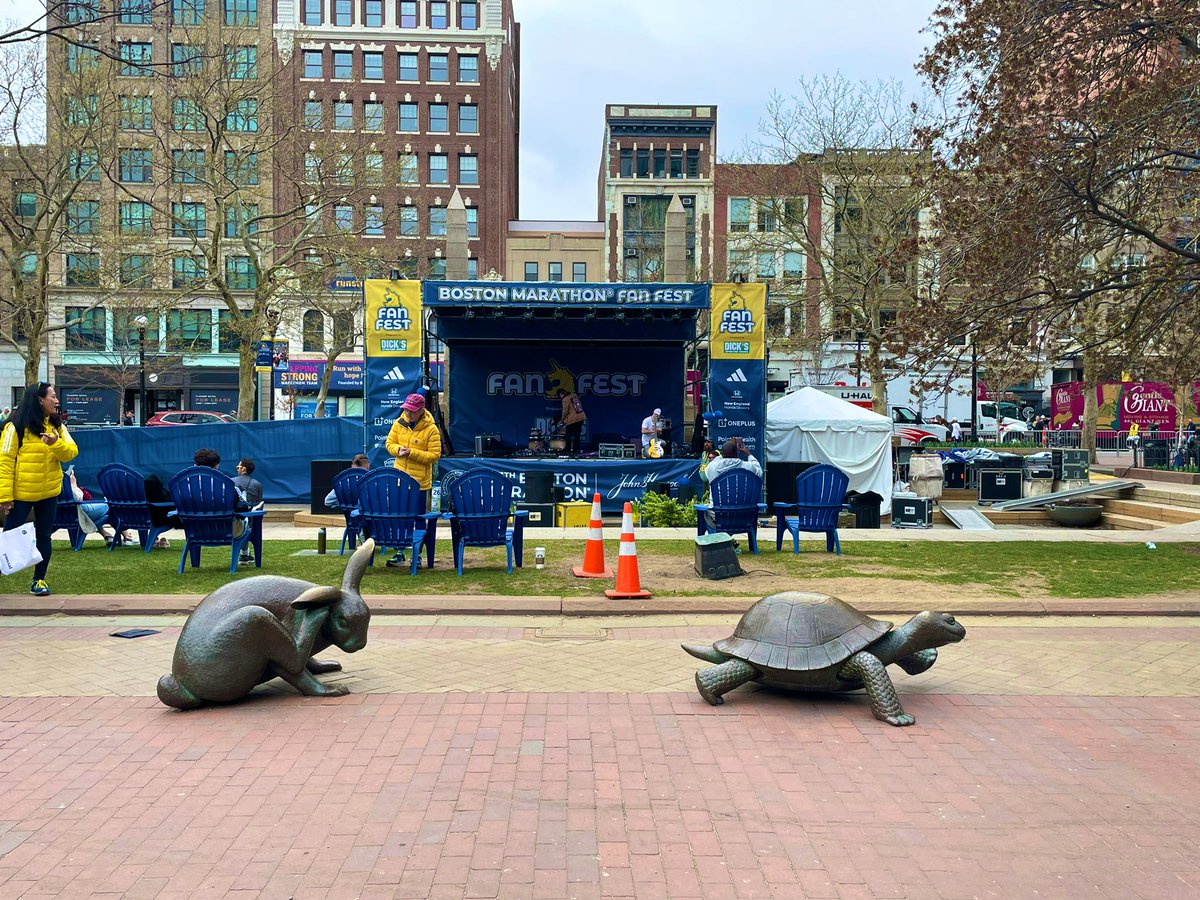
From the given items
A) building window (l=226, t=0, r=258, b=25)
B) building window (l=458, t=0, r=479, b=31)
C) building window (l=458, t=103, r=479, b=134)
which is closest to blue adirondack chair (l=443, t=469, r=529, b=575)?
building window (l=226, t=0, r=258, b=25)

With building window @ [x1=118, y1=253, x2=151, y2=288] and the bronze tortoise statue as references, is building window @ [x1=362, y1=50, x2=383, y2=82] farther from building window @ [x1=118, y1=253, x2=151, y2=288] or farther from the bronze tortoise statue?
the bronze tortoise statue

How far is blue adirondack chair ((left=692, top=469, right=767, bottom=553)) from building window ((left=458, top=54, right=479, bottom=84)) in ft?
167

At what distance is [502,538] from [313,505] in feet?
28.6

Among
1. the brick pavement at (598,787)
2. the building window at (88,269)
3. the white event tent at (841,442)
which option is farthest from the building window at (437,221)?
the brick pavement at (598,787)

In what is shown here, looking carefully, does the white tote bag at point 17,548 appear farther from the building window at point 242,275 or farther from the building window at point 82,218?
the building window at point 242,275

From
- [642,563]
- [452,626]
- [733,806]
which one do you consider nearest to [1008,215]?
[642,563]

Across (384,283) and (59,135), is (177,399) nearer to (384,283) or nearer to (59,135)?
(59,135)

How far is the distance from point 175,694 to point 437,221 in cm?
5297

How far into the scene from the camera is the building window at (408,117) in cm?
5575

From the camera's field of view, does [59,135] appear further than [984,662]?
Yes

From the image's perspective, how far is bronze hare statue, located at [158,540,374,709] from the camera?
546 centimetres


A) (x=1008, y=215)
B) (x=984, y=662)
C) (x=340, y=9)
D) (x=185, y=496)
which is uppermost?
(x=340, y=9)

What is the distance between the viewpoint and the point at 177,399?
170 feet

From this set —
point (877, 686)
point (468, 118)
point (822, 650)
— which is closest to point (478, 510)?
point (822, 650)
